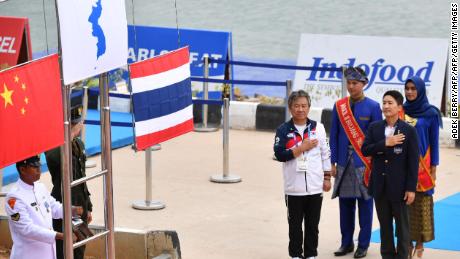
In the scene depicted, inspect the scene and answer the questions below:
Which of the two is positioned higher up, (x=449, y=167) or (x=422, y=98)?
(x=422, y=98)

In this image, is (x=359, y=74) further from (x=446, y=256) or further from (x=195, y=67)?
(x=195, y=67)

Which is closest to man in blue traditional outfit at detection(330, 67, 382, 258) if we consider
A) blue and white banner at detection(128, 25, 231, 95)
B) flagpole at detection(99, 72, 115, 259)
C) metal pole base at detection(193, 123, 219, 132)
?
flagpole at detection(99, 72, 115, 259)

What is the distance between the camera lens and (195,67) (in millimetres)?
15172

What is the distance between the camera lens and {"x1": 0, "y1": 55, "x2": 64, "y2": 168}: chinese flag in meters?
6.05

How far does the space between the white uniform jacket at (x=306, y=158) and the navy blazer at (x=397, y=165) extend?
48 centimetres

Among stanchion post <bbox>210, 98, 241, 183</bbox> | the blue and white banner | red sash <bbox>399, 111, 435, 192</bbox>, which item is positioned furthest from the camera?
the blue and white banner

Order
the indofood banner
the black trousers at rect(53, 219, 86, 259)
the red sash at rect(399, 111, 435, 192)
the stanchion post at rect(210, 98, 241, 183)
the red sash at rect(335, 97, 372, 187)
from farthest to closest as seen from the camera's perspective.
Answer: the indofood banner
the stanchion post at rect(210, 98, 241, 183)
the red sash at rect(335, 97, 372, 187)
the red sash at rect(399, 111, 435, 192)
the black trousers at rect(53, 219, 86, 259)

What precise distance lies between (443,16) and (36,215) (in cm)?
2466

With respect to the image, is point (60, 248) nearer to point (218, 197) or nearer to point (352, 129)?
point (352, 129)

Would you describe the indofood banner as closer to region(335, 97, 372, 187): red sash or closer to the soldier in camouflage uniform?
region(335, 97, 372, 187): red sash

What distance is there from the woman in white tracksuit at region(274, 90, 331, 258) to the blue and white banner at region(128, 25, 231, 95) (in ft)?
21.5

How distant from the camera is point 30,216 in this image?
668 centimetres

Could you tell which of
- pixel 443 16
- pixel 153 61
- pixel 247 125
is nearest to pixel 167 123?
pixel 153 61

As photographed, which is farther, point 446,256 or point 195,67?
point 195,67
